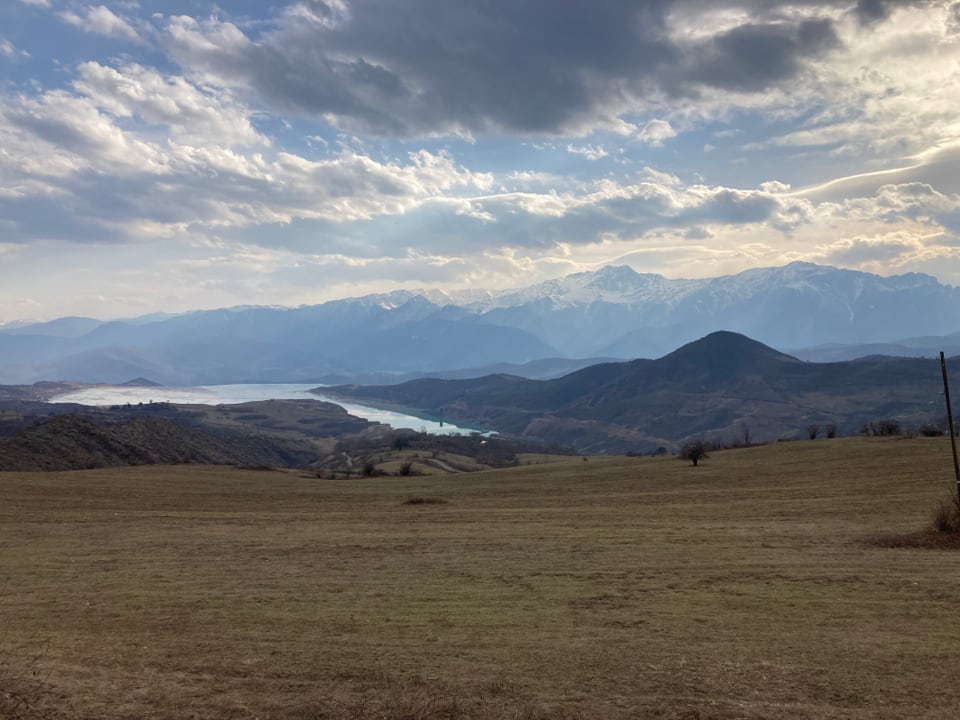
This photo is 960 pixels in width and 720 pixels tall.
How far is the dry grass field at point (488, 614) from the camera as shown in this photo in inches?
380

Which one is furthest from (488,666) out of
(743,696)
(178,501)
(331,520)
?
(178,501)

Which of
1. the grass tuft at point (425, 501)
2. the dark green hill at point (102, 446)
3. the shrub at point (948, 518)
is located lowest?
the grass tuft at point (425, 501)

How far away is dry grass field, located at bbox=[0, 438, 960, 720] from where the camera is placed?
31.6 feet

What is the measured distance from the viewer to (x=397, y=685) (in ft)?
33.3

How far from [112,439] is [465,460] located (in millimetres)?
48946

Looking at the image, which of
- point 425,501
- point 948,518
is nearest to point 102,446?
point 425,501

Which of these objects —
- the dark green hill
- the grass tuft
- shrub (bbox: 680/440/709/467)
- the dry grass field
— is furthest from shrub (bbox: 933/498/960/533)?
the dark green hill

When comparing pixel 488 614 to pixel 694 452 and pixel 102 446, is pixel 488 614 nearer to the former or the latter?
pixel 694 452

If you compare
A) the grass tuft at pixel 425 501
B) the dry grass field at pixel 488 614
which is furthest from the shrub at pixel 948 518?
the grass tuft at pixel 425 501

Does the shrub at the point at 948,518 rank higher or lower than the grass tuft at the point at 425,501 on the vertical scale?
higher

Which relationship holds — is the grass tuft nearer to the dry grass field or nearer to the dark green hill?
the dry grass field

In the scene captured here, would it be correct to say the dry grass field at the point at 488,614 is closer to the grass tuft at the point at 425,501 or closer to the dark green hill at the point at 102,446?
the grass tuft at the point at 425,501

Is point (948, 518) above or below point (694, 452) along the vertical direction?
above

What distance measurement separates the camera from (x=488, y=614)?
14.2 m
